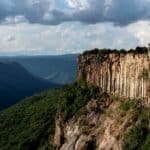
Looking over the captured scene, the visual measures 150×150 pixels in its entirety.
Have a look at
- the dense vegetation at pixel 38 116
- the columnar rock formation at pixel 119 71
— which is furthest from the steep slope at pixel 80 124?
the columnar rock formation at pixel 119 71

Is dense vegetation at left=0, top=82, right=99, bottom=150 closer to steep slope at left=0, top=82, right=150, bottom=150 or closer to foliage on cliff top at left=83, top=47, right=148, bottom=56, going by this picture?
steep slope at left=0, top=82, right=150, bottom=150

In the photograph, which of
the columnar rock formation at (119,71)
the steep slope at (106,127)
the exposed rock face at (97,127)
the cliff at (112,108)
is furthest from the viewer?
the exposed rock face at (97,127)

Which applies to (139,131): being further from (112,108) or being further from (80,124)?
(80,124)

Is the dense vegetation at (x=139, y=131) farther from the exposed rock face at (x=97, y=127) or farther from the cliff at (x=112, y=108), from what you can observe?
the exposed rock face at (x=97, y=127)

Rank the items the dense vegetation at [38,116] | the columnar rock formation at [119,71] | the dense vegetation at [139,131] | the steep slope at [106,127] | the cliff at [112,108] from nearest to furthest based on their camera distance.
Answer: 1. the dense vegetation at [139,131]
2. the steep slope at [106,127]
3. the cliff at [112,108]
4. the columnar rock formation at [119,71]
5. the dense vegetation at [38,116]

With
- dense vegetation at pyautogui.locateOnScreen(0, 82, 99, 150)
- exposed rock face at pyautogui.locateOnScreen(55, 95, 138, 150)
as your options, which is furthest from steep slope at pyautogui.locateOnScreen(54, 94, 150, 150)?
dense vegetation at pyautogui.locateOnScreen(0, 82, 99, 150)

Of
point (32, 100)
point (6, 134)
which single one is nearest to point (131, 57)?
point (6, 134)
